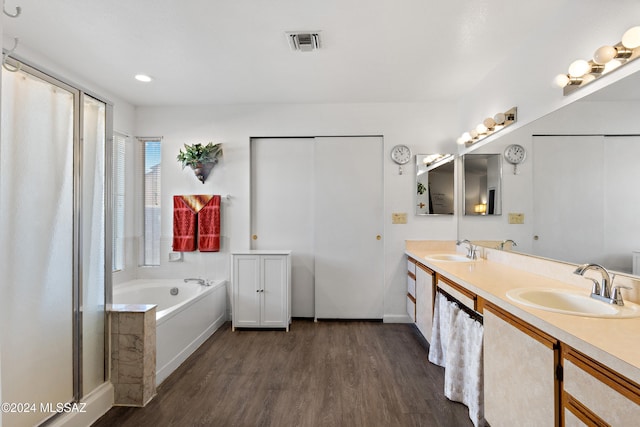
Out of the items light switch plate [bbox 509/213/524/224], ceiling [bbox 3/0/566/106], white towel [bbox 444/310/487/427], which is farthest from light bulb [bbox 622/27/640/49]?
white towel [bbox 444/310/487/427]

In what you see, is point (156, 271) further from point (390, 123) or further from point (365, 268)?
point (390, 123)

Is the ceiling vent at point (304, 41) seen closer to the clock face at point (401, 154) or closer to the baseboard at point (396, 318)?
the clock face at point (401, 154)

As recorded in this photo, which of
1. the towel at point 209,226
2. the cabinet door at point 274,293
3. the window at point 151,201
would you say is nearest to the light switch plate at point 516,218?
the cabinet door at point 274,293

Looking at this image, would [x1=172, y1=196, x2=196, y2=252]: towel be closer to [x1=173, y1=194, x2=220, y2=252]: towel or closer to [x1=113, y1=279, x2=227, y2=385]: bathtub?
[x1=173, y1=194, x2=220, y2=252]: towel

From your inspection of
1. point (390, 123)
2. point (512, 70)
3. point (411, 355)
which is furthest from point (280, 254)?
point (512, 70)

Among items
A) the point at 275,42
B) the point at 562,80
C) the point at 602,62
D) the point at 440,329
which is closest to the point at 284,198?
the point at 275,42

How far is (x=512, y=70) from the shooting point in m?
2.31

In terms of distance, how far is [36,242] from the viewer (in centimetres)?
151

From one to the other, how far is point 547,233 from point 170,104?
3845mm

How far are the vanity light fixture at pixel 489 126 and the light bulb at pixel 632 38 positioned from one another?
3.07ft

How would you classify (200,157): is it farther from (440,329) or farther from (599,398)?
(599,398)

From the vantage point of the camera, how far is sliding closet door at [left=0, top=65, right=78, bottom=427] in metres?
1.39

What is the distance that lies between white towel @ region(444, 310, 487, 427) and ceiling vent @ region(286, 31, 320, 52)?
7.06 feet

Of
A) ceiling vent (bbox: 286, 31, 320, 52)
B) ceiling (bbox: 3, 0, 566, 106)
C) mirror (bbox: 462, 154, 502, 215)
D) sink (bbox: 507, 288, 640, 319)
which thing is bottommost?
sink (bbox: 507, 288, 640, 319)
